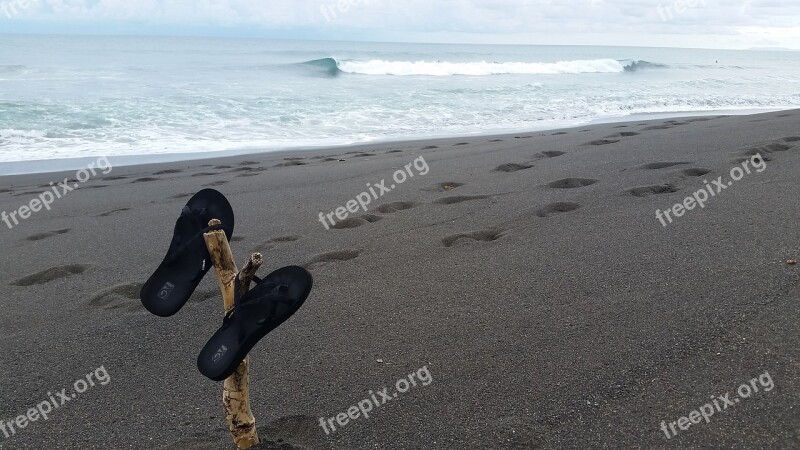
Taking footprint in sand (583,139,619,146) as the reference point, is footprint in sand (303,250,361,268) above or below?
below

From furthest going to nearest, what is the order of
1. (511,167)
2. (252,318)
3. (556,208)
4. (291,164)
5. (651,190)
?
1. (291,164)
2. (511,167)
3. (651,190)
4. (556,208)
5. (252,318)

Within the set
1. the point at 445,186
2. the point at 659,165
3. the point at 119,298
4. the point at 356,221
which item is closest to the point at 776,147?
the point at 659,165

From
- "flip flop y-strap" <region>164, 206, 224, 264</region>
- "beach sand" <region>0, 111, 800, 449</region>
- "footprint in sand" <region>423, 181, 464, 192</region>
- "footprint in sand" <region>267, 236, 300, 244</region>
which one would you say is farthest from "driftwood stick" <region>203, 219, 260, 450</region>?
"footprint in sand" <region>423, 181, 464, 192</region>

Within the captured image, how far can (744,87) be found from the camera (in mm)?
21875

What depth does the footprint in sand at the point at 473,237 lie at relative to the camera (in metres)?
3.88

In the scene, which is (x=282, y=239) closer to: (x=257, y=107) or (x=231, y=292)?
Result: (x=231, y=292)

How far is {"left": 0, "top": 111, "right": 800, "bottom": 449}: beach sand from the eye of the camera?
214 cm

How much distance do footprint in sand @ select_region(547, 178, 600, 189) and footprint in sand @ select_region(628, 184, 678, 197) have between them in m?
0.46

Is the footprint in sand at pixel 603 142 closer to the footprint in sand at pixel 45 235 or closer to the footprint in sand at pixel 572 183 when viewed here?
the footprint in sand at pixel 572 183

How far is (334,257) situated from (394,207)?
121 centimetres

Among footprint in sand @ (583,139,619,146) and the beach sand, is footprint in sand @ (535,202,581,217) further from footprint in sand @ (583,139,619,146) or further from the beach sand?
footprint in sand @ (583,139,619,146)

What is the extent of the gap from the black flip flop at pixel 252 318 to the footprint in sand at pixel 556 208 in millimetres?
2938

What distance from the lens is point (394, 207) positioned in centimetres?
491

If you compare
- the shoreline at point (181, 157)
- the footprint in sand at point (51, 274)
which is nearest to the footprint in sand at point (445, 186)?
the footprint in sand at point (51, 274)
